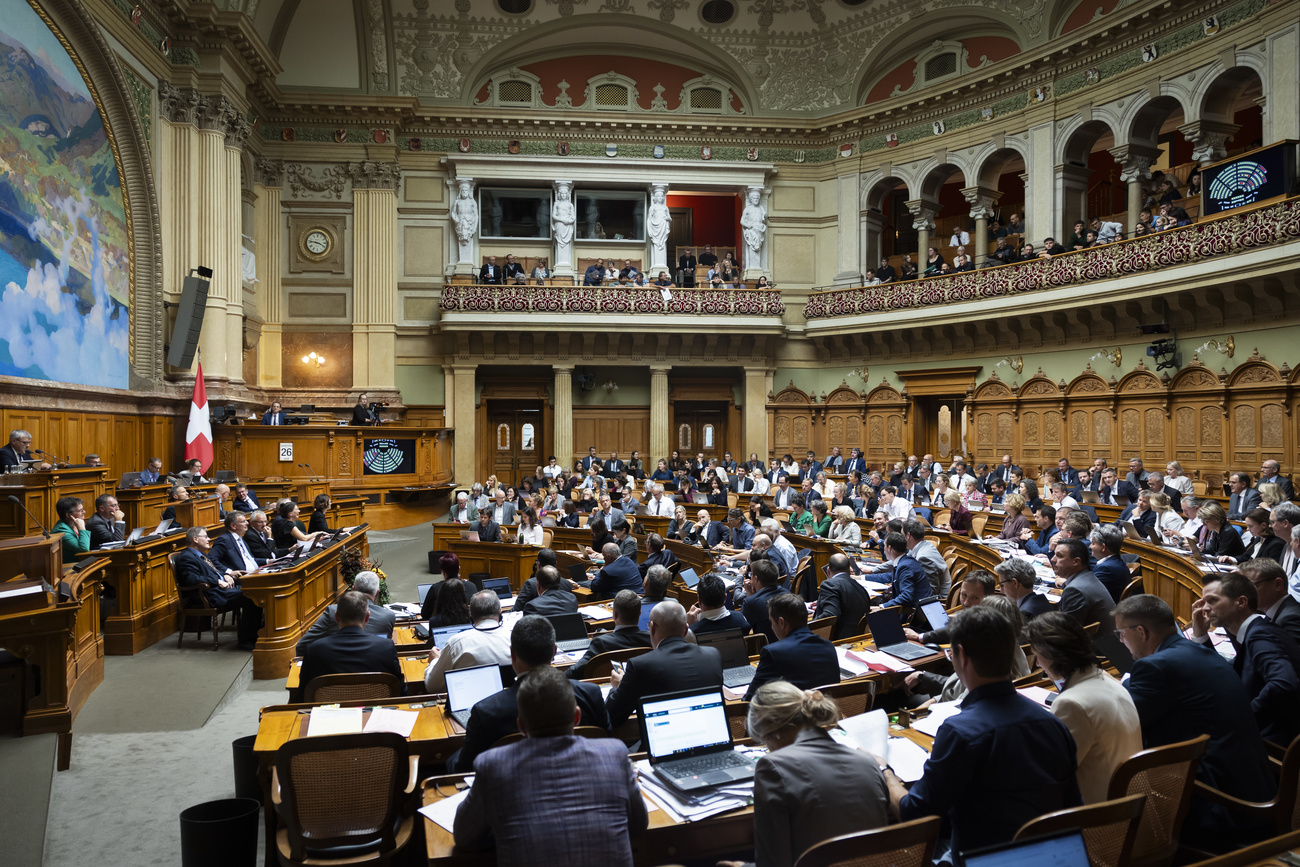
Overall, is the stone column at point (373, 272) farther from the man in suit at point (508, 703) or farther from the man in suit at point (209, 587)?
the man in suit at point (508, 703)

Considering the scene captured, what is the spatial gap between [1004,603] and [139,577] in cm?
739

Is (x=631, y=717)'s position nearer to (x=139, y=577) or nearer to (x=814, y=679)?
(x=814, y=679)

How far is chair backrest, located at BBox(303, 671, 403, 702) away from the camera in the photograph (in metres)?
4.27

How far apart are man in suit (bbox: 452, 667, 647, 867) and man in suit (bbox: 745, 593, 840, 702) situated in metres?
1.60

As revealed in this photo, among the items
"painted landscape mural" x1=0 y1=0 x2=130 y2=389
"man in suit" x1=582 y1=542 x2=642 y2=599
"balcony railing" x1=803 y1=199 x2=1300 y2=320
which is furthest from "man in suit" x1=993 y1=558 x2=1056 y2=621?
"painted landscape mural" x1=0 y1=0 x2=130 y2=389

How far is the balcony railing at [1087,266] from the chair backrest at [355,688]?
1389 cm

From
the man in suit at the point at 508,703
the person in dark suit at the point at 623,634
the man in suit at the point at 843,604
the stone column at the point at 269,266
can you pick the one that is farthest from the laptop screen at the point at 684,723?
the stone column at the point at 269,266

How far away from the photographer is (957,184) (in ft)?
74.9

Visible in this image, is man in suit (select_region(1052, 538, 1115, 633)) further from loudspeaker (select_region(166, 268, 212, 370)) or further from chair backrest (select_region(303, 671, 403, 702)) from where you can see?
loudspeaker (select_region(166, 268, 212, 370))

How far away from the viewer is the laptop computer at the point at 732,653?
15.1ft

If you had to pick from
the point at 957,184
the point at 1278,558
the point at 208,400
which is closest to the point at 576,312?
the point at 208,400

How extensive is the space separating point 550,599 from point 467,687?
2033 millimetres

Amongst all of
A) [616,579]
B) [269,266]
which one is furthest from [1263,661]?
[269,266]

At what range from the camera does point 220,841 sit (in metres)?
3.75
